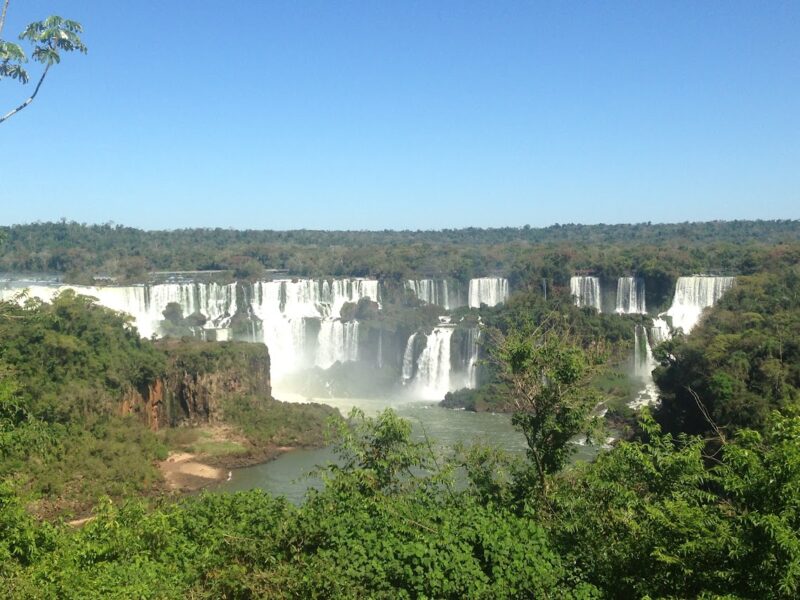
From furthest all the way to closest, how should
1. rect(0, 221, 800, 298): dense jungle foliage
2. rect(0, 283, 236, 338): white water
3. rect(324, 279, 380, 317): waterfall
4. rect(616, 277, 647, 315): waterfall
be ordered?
rect(324, 279, 380, 317): waterfall
rect(0, 221, 800, 298): dense jungle foliage
rect(616, 277, 647, 315): waterfall
rect(0, 283, 236, 338): white water

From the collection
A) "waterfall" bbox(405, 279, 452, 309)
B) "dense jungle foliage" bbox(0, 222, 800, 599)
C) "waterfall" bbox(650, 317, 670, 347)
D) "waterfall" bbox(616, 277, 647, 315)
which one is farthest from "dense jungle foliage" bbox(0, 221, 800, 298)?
"dense jungle foliage" bbox(0, 222, 800, 599)

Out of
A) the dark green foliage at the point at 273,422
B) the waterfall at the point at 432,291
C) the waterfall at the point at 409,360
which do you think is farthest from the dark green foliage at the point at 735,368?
the waterfall at the point at 432,291

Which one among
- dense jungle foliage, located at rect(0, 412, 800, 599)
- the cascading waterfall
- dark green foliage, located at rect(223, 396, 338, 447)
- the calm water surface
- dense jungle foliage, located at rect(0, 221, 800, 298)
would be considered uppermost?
dense jungle foliage, located at rect(0, 221, 800, 298)

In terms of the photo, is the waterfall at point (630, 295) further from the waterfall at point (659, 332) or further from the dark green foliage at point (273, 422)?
the dark green foliage at point (273, 422)

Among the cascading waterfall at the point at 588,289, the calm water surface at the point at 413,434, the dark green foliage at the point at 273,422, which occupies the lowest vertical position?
the calm water surface at the point at 413,434

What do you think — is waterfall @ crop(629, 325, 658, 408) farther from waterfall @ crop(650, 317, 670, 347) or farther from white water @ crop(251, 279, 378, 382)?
white water @ crop(251, 279, 378, 382)

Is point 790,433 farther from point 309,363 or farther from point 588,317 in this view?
point 309,363
